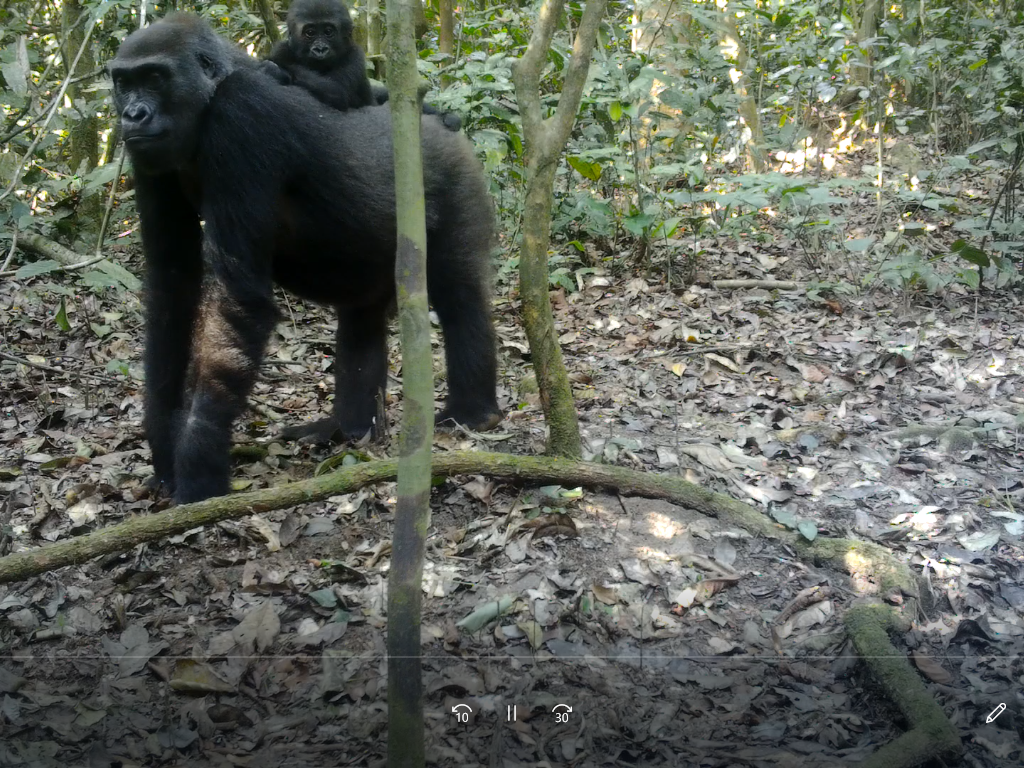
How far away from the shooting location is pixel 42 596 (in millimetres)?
3275

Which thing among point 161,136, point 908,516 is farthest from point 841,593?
point 161,136

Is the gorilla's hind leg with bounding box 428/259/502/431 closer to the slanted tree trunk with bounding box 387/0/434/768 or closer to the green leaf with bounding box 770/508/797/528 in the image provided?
the green leaf with bounding box 770/508/797/528

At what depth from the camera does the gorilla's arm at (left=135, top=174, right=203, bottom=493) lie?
14.1ft

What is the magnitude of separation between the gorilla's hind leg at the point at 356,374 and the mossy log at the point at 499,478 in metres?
1.46

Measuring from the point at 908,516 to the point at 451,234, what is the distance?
2.74 metres

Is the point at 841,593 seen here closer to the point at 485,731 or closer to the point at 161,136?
the point at 485,731

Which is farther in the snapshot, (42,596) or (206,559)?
(206,559)

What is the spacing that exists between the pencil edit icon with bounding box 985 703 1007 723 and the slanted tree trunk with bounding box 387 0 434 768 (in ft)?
5.01

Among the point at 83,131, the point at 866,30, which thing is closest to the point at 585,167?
the point at 83,131

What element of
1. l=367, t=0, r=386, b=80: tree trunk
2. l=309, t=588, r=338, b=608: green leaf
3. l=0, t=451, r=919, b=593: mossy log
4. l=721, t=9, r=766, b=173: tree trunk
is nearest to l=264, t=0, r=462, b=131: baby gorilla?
l=367, t=0, r=386, b=80: tree trunk

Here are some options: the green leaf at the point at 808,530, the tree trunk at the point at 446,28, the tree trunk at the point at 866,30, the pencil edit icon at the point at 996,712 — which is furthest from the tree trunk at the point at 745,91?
the pencil edit icon at the point at 996,712

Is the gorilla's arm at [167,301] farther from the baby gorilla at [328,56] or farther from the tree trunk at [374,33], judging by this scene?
the tree trunk at [374,33]

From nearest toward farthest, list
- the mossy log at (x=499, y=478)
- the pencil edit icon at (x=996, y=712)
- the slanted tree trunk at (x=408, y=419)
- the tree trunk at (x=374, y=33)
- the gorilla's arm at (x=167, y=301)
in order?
the slanted tree trunk at (x=408, y=419)
the pencil edit icon at (x=996, y=712)
the mossy log at (x=499, y=478)
the gorilla's arm at (x=167, y=301)
the tree trunk at (x=374, y=33)

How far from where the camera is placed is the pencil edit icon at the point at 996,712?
7.98ft
